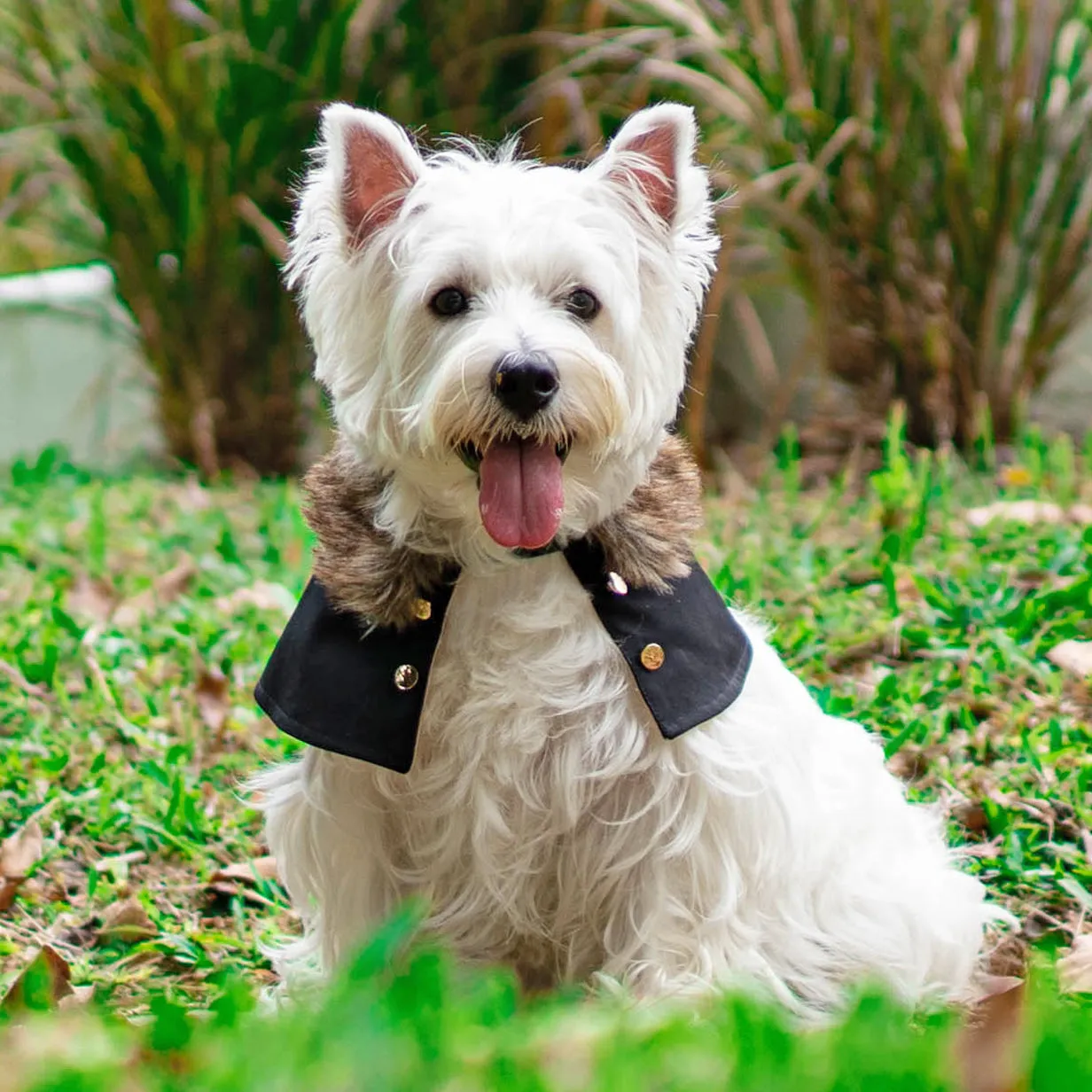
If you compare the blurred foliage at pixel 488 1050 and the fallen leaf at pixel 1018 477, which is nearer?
the blurred foliage at pixel 488 1050

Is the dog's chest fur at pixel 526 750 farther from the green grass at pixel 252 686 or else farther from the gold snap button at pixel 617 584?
the green grass at pixel 252 686

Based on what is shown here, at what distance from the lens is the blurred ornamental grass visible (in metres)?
6.56

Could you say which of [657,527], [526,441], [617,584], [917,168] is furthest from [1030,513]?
[526,441]

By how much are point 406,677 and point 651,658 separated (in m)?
0.43

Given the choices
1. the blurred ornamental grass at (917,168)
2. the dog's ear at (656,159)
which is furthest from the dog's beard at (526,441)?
the blurred ornamental grass at (917,168)

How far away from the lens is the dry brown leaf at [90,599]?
498 cm

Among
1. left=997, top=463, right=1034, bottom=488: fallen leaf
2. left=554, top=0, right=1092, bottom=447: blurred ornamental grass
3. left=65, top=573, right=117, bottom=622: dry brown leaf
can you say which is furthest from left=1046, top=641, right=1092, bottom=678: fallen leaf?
left=65, top=573, right=117, bottom=622: dry brown leaf

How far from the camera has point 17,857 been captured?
348 cm

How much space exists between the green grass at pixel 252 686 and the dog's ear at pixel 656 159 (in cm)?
144

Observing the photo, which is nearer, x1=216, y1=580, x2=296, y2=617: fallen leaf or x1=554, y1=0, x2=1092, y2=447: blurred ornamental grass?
x1=216, y1=580, x2=296, y2=617: fallen leaf

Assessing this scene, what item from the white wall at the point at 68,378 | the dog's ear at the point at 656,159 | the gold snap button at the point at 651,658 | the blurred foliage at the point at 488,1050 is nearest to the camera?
the blurred foliage at the point at 488,1050

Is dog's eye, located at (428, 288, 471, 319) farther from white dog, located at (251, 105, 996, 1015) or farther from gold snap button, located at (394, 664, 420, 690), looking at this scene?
gold snap button, located at (394, 664, 420, 690)

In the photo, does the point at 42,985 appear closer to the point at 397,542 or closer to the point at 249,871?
the point at 397,542

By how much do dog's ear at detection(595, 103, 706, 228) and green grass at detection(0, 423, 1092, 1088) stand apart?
1436 mm
